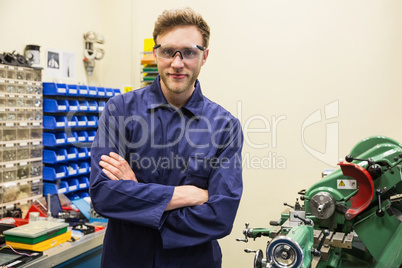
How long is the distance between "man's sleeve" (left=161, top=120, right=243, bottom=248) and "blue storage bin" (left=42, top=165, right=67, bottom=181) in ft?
7.24

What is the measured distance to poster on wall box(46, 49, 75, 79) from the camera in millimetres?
3908

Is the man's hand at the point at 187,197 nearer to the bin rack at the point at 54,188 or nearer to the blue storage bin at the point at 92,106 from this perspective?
the bin rack at the point at 54,188

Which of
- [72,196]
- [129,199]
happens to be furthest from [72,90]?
[129,199]

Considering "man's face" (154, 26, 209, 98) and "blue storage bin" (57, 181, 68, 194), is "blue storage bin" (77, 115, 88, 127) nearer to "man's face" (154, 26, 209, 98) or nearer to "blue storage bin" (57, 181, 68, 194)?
Answer: "blue storage bin" (57, 181, 68, 194)

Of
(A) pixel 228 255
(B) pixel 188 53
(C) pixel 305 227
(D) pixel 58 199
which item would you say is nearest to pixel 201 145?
(B) pixel 188 53

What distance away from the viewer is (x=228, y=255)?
13.4 feet

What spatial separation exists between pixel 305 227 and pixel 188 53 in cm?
89

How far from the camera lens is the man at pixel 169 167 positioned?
5.07 ft

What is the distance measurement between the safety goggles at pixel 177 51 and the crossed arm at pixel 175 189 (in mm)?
458

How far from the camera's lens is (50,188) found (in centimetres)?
348

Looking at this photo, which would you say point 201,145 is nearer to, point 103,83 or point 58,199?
point 58,199

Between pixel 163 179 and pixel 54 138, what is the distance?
6.81 ft

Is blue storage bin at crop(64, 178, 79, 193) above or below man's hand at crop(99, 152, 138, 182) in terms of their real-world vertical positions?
below

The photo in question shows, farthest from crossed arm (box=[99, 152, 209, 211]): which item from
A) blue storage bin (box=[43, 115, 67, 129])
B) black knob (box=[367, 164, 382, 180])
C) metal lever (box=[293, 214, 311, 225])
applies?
blue storage bin (box=[43, 115, 67, 129])
